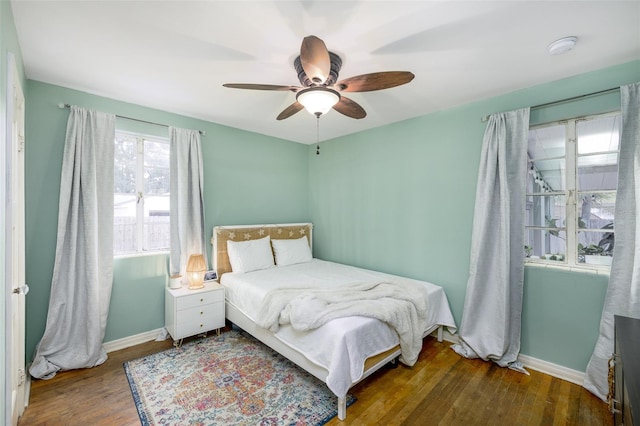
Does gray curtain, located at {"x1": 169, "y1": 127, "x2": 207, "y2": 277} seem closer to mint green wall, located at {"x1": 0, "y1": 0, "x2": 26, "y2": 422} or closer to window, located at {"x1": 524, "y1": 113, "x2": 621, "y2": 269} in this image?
mint green wall, located at {"x1": 0, "y1": 0, "x2": 26, "y2": 422}

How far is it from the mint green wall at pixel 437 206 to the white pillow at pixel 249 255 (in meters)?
1.12

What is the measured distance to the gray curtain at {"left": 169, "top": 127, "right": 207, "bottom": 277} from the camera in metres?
3.10

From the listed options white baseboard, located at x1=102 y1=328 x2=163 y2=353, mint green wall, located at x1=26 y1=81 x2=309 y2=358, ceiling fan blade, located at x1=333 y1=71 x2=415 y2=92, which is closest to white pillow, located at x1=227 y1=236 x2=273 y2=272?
mint green wall, located at x1=26 y1=81 x2=309 y2=358

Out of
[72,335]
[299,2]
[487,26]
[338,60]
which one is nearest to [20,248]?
[72,335]

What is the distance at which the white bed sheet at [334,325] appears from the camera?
1894 millimetres

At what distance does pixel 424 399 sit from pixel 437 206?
1892mm

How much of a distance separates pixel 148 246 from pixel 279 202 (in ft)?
6.15

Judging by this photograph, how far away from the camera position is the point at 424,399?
2.10m

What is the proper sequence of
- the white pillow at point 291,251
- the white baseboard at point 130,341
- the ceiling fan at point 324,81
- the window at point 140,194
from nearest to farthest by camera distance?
the ceiling fan at point 324,81, the white baseboard at point 130,341, the window at point 140,194, the white pillow at point 291,251

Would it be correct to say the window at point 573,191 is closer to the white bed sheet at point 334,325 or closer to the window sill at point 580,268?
the window sill at point 580,268

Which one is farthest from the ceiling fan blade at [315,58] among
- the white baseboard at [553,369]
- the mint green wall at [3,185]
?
the white baseboard at [553,369]

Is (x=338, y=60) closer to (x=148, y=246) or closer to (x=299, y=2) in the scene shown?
(x=299, y=2)

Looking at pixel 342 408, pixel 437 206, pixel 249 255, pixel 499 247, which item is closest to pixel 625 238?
pixel 499 247

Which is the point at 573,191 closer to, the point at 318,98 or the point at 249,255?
the point at 318,98
